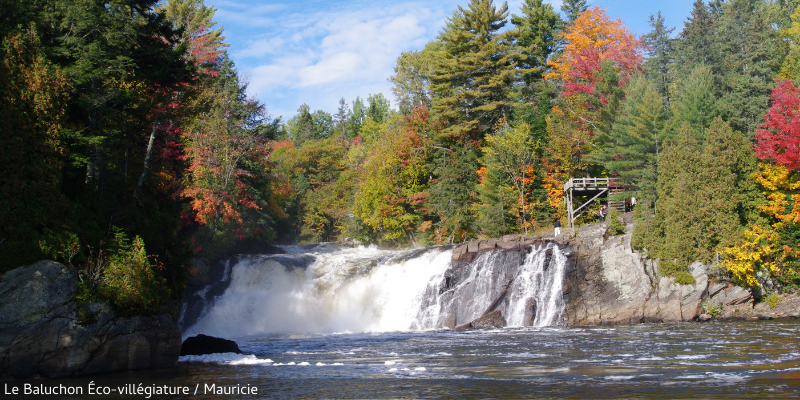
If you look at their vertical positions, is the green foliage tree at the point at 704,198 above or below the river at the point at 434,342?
above

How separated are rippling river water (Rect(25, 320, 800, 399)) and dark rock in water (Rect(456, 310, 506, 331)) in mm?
4208

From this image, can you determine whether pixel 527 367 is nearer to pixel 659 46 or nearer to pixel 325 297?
pixel 325 297

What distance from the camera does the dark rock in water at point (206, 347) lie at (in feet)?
60.2

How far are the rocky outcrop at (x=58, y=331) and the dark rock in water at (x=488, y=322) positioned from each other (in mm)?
15258

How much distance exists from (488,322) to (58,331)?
18261 mm

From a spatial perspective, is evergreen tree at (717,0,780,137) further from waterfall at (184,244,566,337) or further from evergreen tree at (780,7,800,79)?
waterfall at (184,244,566,337)

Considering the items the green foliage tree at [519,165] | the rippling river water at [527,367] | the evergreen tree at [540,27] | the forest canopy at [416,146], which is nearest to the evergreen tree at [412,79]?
the forest canopy at [416,146]

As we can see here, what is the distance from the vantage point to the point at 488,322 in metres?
26.4

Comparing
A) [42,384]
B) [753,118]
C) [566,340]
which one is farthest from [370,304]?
[753,118]

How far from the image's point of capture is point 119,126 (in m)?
21.1

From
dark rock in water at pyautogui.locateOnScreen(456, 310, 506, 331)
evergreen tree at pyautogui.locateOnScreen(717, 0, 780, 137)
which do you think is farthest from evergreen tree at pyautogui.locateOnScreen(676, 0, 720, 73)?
dark rock in water at pyautogui.locateOnScreen(456, 310, 506, 331)

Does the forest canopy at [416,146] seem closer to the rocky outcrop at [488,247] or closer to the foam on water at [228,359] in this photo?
the foam on water at [228,359]

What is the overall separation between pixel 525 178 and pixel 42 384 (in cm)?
3184

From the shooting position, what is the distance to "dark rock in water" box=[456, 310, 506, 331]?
86.4 feet
